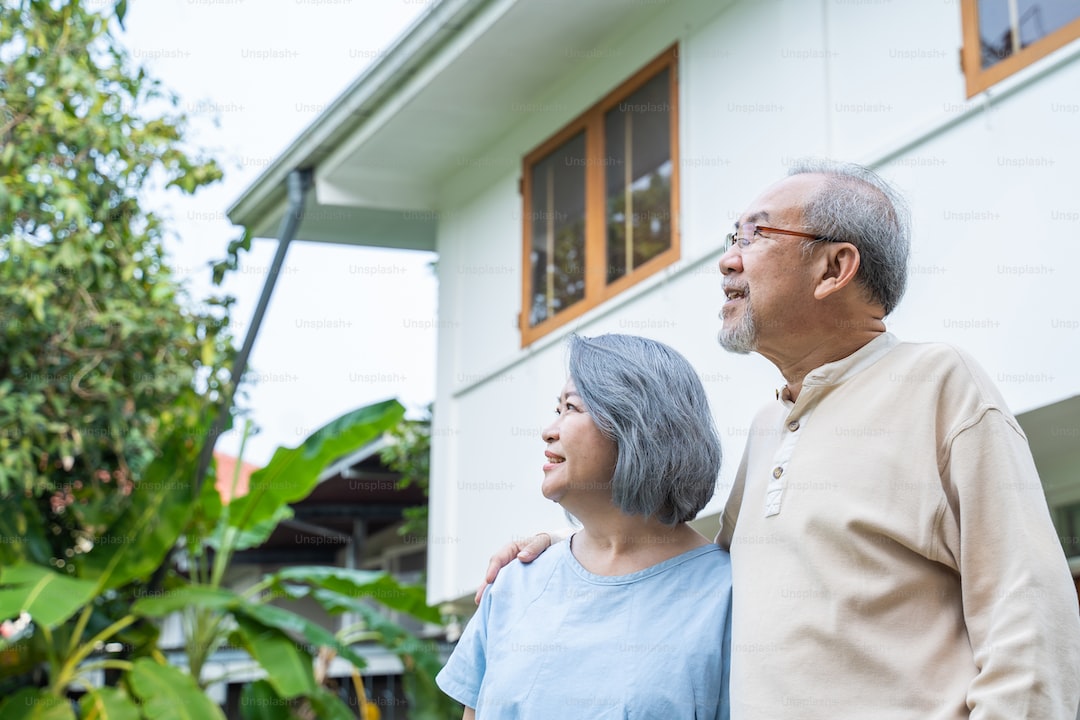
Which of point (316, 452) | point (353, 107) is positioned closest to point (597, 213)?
point (353, 107)

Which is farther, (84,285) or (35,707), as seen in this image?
(84,285)

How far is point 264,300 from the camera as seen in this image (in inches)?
316

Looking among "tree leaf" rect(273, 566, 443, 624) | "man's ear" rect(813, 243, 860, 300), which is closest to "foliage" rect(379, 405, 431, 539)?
"tree leaf" rect(273, 566, 443, 624)

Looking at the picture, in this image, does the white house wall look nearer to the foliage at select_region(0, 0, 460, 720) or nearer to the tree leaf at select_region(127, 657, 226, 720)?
the foliage at select_region(0, 0, 460, 720)

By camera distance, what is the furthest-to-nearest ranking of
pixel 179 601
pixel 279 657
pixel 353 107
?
pixel 353 107
pixel 279 657
pixel 179 601

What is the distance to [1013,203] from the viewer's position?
4156 millimetres

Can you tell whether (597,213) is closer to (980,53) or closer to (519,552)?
(980,53)

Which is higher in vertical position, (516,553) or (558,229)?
(558,229)

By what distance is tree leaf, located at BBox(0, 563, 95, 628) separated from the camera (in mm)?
5684

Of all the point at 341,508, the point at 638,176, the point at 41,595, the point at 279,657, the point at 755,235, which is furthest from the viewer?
the point at 341,508

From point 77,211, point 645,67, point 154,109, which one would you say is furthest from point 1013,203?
point 154,109

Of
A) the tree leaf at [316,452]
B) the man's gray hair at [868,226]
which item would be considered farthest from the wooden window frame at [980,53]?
the tree leaf at [316,452]

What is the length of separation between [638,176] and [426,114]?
1629 mm

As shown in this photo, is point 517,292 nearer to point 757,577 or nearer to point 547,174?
point 547,174
